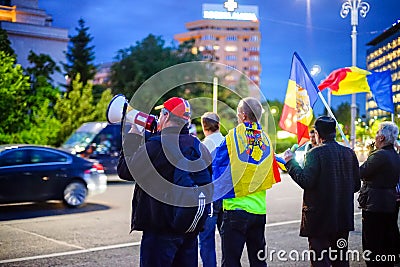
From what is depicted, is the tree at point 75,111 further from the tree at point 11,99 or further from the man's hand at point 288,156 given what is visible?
the man's hand at point 288,156

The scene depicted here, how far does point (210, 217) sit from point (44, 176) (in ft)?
25.1

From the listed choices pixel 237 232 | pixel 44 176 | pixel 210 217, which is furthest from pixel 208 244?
pixel 44 176

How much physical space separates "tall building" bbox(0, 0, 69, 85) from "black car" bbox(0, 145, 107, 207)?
3615 cm

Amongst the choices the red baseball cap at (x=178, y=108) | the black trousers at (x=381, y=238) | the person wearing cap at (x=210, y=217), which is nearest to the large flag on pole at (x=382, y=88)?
the black trousers at (x=381, y=238)

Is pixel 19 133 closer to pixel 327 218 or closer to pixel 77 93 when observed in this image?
pixel 77 93

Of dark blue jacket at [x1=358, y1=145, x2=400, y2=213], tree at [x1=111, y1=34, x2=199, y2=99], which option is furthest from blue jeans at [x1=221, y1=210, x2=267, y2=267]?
tree at [x1=111, y1=34, x2=199, y2=99]

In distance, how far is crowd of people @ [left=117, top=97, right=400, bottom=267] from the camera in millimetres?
4062

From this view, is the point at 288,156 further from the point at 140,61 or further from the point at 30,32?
the point at 30,32

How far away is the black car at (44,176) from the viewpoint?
12383 mm

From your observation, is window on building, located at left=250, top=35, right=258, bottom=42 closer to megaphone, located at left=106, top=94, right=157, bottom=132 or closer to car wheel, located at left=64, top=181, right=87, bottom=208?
car wheel, located at left=64, top=181, right=87, bottom=208

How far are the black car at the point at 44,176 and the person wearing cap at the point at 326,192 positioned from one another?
869cm

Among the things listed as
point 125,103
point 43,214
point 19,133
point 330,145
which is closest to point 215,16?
point 43,214

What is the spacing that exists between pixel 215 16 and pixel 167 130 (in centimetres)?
929

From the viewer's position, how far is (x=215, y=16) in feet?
42.8
